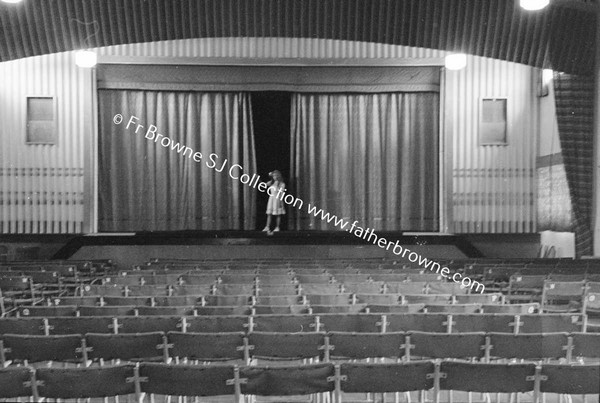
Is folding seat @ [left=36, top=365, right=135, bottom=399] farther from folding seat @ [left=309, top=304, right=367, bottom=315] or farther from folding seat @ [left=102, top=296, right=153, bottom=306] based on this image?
folding seat @ [left=102, top=296, right=153, bottom=306]

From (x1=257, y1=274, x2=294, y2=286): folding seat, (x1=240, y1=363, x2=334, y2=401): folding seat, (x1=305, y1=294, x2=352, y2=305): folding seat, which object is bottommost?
(x1=240, y1=363, x2=334, y2=401): folding seat

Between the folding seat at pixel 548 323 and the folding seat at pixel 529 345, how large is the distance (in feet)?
2.17

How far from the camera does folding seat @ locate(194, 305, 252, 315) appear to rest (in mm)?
6260

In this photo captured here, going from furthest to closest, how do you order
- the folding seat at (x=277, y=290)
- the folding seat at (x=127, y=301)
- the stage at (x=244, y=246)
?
the stage at (x=244, y=246)
the folding seat at (x=277, y=290)
the folding seat at (x=127, y=301)

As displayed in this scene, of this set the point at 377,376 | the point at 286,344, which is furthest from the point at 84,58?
the point at 377,376

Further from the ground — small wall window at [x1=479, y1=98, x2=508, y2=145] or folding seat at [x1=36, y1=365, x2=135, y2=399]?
small wall window at [x1=479, y1=98, x2=508, y2=145]

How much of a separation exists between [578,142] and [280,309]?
30.7 ft

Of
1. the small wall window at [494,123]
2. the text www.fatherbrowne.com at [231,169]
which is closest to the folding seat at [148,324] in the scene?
the text www.fatherbrowne.com at [231,169]

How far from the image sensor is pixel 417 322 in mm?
5703

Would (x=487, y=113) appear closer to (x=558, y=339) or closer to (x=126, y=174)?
(x=126, y=174)

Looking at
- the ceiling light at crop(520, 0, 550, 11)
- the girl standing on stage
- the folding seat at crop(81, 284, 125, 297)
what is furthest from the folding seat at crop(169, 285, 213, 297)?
the girl standing on stage

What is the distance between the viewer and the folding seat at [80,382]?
390 centimetres

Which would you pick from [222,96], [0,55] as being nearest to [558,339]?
[0,55]

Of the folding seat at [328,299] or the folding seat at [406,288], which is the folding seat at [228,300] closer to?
the folding seat at [328,299]
